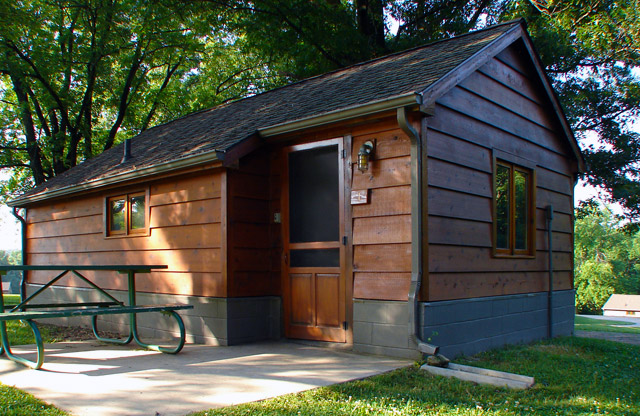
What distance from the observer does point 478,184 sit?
6867 millimetres

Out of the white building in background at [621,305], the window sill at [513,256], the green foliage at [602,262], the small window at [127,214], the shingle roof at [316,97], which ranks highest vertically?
the shingle roof at [316,97]

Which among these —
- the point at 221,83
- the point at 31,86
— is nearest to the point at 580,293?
the point at 221,83

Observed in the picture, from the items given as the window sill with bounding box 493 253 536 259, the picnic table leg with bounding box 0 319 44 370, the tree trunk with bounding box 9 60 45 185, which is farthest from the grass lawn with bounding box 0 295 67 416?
the tree trunk with bounding box 9 60 45 185

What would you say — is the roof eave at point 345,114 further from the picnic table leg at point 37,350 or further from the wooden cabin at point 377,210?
the picnic table leg at point 37,350

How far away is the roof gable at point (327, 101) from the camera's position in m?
6.16

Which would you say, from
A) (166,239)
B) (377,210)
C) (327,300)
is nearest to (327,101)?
(377,210)

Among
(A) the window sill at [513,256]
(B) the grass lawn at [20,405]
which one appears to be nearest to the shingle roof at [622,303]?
(A) the window sill at [513,256]

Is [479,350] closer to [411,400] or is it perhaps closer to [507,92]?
[411,400]

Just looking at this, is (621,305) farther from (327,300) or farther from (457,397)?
(457,397)

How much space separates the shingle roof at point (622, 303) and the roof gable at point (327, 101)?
56.6 metres

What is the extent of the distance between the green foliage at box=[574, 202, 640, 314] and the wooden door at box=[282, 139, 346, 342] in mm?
63225

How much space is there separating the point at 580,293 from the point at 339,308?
216 ft

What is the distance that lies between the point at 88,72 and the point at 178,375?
15594 mm

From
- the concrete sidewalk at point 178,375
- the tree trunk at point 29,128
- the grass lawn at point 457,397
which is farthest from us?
the tree trunk at point 29,128
